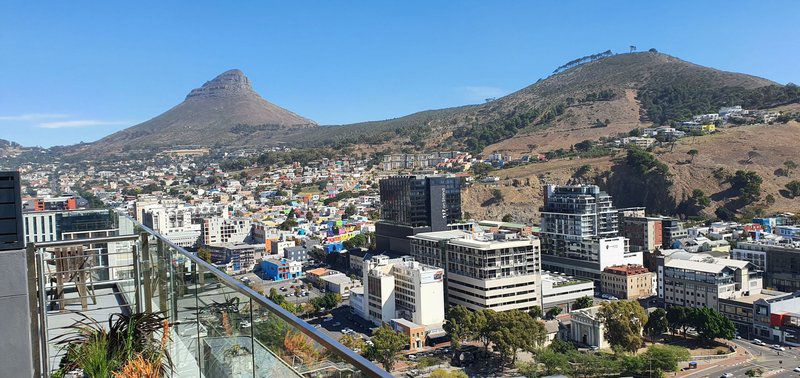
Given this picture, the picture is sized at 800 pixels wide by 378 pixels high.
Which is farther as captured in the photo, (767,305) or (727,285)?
(727,285)

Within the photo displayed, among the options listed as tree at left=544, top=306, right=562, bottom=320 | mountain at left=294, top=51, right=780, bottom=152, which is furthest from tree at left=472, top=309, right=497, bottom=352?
mountain at left=294, top=51, right=780, bottom=152

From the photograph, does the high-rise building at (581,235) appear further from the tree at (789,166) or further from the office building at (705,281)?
the tree at (789,166)

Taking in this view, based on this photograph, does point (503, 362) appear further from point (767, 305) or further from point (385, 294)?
point (767, 305)

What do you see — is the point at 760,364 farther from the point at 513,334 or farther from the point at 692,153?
the point at 692,153

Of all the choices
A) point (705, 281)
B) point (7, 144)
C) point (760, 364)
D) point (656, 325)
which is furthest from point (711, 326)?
point (7, 144)

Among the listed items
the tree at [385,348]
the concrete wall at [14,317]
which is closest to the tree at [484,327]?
the tree at [385,348]

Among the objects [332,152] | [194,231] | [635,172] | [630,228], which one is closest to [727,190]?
[635,172]
